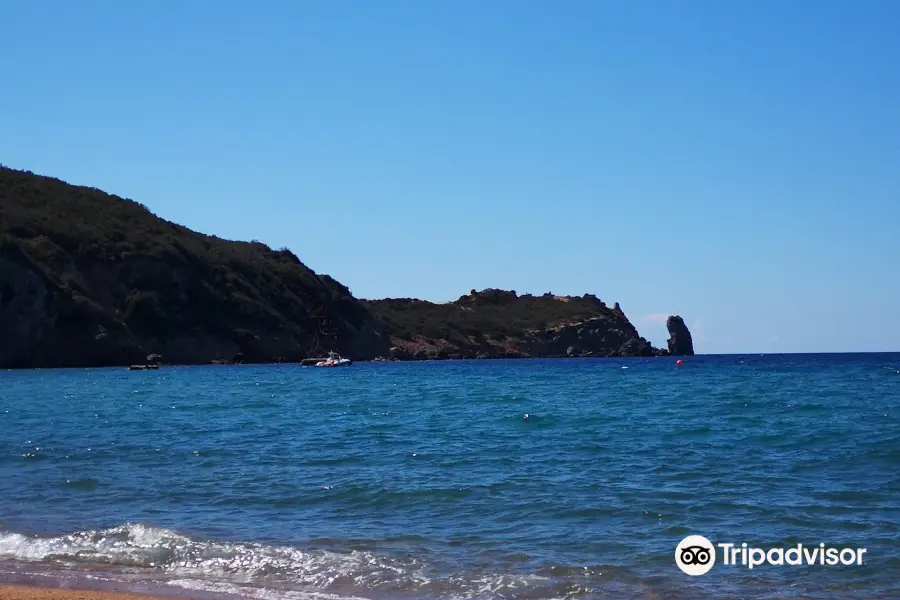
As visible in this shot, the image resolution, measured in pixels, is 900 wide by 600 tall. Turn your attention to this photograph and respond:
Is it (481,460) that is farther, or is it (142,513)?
(481,460)

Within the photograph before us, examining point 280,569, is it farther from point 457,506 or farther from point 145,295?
point 145,295

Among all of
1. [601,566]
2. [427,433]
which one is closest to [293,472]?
[427,433]

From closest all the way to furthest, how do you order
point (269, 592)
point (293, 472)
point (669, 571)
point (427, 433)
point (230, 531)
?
point (269, 592) < point (669, 571) < point (230, 531) < point (293, 472) < point (427, 433)

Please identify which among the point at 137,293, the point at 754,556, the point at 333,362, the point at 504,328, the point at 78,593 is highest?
the point at 137,293

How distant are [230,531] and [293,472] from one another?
5.08 m

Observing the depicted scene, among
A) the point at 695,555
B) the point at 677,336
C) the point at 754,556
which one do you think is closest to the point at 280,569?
the point at 695,555

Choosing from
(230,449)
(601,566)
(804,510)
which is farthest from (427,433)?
(601,566)

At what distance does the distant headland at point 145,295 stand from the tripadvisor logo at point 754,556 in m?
83.5

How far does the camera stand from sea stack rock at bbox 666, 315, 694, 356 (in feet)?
627

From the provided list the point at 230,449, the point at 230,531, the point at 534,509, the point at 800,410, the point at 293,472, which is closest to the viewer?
the point at 230,531

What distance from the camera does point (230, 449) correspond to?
22219mm

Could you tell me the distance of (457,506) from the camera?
1459 cm

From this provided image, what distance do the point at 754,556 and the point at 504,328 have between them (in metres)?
165

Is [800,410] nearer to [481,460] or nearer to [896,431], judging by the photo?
[896,431]
